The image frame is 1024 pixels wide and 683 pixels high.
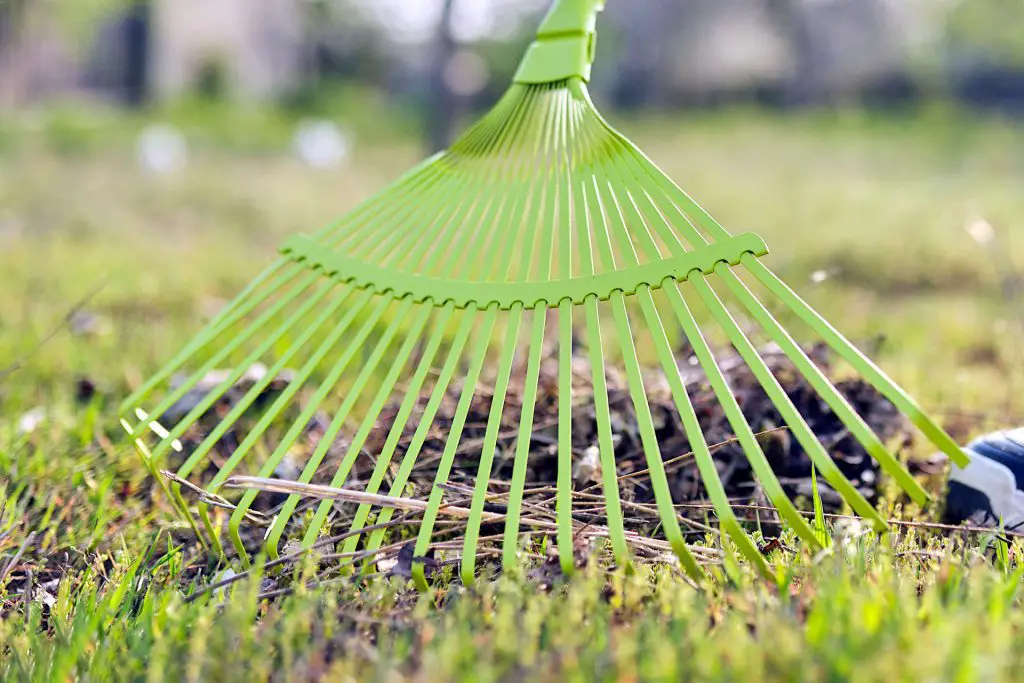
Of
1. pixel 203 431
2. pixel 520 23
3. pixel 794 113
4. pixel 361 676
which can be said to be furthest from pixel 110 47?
pixel 361 676

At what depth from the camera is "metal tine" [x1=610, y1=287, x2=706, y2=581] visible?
48.7 inches

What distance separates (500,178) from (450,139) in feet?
15.7

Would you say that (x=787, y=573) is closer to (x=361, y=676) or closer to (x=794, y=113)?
(x=361, y=676)

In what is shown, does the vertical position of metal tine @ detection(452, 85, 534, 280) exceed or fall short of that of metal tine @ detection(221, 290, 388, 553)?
it exceeds it

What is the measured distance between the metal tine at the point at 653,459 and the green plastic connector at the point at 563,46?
22.2 inches

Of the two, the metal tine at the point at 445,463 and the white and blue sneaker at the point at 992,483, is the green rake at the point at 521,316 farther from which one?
the white and blue sneaker at the point at 992,483

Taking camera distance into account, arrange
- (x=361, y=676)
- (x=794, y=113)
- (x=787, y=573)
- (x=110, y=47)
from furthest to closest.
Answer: (x=110, y=47)
(x=794, y=113)
(x=787, y=573)
(x=361, y=676)

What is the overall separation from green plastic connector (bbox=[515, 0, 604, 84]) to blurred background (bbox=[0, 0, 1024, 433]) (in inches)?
29.8

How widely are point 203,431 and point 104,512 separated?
0.39m

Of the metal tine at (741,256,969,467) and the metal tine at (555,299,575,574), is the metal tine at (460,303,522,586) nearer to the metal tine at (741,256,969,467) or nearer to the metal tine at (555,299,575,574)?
the metal tine at (555,299,575,574)

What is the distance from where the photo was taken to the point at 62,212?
534cm

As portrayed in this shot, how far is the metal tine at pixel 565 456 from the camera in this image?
1.28m

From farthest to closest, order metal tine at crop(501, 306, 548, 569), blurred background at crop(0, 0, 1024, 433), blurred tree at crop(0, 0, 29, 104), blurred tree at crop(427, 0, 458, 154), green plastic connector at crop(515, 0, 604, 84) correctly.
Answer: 1. blurred tree at crop(0, 0, 29, 104)
2. blurred tree at crop(427, 0, 458, 154)
3. blurred background at crop(0, 0, 1024, 433)
4. green plastic connector at crop(515, 0, 604, 84)
5. metal tine at crop(501, 306, 548, 569)

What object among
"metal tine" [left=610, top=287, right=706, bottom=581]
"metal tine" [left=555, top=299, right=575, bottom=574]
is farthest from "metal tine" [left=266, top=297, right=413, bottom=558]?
"metal tine" [left=610, top=287, right=706, bottom=581]
